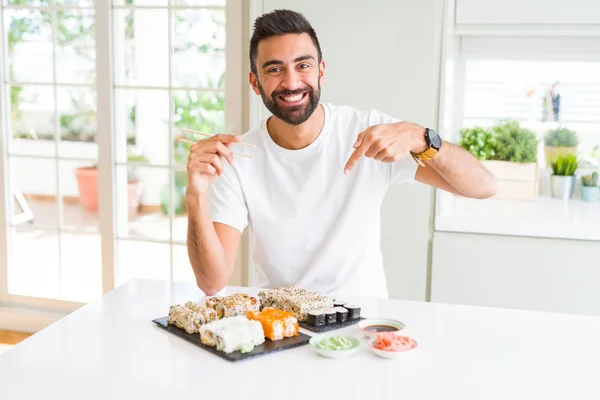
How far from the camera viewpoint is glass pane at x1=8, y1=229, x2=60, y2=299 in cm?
421

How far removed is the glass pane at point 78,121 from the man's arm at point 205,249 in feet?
23.0

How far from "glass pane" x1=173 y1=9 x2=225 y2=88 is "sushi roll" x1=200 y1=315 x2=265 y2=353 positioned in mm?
3173

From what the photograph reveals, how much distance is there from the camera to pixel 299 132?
2.25m

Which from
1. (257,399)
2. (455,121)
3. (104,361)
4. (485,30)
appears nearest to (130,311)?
(104,361)

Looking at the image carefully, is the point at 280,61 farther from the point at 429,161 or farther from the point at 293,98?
the point at 429,161

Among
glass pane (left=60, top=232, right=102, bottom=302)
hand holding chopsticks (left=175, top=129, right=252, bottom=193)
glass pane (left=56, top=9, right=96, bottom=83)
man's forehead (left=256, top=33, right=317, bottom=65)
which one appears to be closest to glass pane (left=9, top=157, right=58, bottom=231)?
glass pane (left=60, top=232, right=102, bottom=302)

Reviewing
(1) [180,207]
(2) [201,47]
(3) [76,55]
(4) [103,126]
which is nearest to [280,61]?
(4) [103,126]

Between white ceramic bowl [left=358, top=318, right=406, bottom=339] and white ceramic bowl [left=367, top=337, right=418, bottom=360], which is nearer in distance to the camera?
white ceramic bowl [left=367, top=337, right=418, bottom=360]

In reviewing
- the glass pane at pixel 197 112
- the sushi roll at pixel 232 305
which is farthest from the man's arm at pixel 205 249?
the glass pane at pixel 197 112

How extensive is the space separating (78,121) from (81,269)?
354cm

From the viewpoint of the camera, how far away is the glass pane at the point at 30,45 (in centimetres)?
584

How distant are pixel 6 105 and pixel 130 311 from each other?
8.79 ft

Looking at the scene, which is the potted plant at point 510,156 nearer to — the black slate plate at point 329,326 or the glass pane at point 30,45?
the black slate plate at point 329,326

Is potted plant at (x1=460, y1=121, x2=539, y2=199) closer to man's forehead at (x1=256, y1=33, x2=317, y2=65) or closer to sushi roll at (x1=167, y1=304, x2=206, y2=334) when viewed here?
man's forehead at (x1=256, y1=33, x2=317, y2=65)
